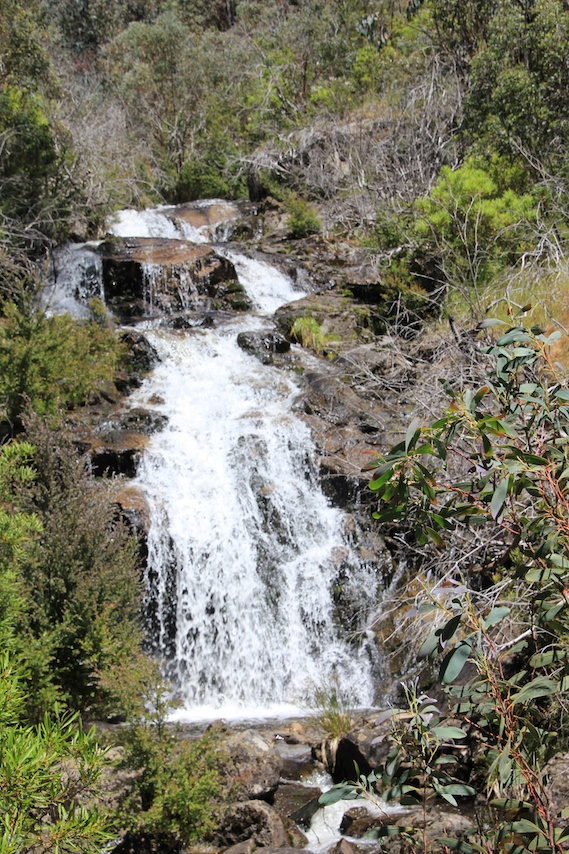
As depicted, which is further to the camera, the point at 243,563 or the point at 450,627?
the point at 243,563

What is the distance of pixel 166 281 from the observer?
1530cm

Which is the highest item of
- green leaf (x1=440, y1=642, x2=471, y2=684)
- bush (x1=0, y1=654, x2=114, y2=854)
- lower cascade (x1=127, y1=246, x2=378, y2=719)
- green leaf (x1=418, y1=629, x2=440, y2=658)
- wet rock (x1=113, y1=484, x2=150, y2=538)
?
green leaf (x1=440, y1=642, x2=471, y2=684)

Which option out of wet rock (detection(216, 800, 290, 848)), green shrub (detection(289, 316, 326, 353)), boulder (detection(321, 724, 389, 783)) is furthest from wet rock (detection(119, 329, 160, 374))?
wet rock (detection(216, 800, 290, 848))

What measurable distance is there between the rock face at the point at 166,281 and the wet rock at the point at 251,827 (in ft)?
37.0

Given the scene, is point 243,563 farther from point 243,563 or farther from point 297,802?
point 297,802

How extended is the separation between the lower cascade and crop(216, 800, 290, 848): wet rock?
2401 millimetres

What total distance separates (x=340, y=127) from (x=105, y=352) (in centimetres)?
1126

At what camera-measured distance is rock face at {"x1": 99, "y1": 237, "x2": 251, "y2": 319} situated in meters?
15.1

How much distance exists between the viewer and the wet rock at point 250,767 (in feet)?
17.1

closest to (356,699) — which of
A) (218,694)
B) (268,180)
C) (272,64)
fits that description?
(218,694)

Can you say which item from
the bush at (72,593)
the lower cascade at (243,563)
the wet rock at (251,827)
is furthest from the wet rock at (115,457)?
the wet rock at (251,827)

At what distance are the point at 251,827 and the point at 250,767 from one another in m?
0.52

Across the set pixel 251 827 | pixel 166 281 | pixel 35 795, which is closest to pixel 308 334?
pixel 166 281

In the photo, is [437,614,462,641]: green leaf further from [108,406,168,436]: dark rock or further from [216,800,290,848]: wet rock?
[108,406,168,436]: dark rock
